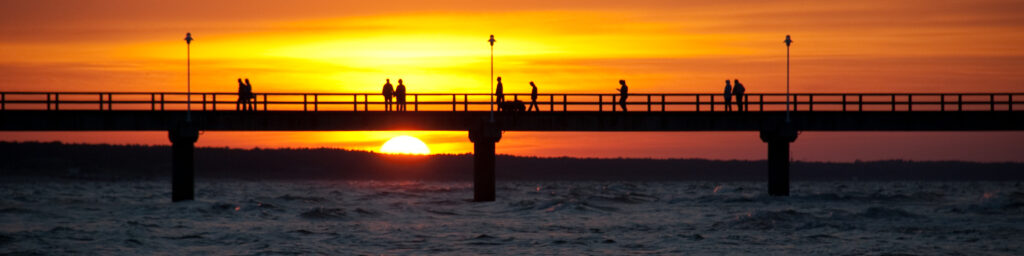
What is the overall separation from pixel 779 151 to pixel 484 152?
11.1 meters

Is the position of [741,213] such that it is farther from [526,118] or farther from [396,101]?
[396,101]

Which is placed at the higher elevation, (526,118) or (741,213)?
(526,118)

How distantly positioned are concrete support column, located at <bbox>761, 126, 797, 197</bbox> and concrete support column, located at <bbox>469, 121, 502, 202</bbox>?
403 inches

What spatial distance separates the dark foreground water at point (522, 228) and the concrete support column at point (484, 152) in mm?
895

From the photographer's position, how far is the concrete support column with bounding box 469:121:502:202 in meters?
46.6

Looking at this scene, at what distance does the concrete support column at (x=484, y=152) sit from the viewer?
153 ft

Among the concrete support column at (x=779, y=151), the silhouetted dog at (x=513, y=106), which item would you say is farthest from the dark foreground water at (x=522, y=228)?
the silhouetted dog at (x=513, y=106)

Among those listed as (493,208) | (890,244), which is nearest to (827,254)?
(890,244)

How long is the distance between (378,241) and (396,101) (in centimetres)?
1344

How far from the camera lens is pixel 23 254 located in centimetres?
3152

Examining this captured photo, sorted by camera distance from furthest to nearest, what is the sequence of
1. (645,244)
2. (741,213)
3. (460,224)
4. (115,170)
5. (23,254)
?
(115,170), (741,213), (460,224), (645,244), (23,254)

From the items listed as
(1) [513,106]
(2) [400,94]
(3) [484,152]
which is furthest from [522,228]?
(2) [400,94]

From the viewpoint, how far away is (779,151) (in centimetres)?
4797

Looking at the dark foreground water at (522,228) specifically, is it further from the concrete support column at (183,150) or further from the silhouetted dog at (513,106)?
the silhouetted dog at (513,106)
